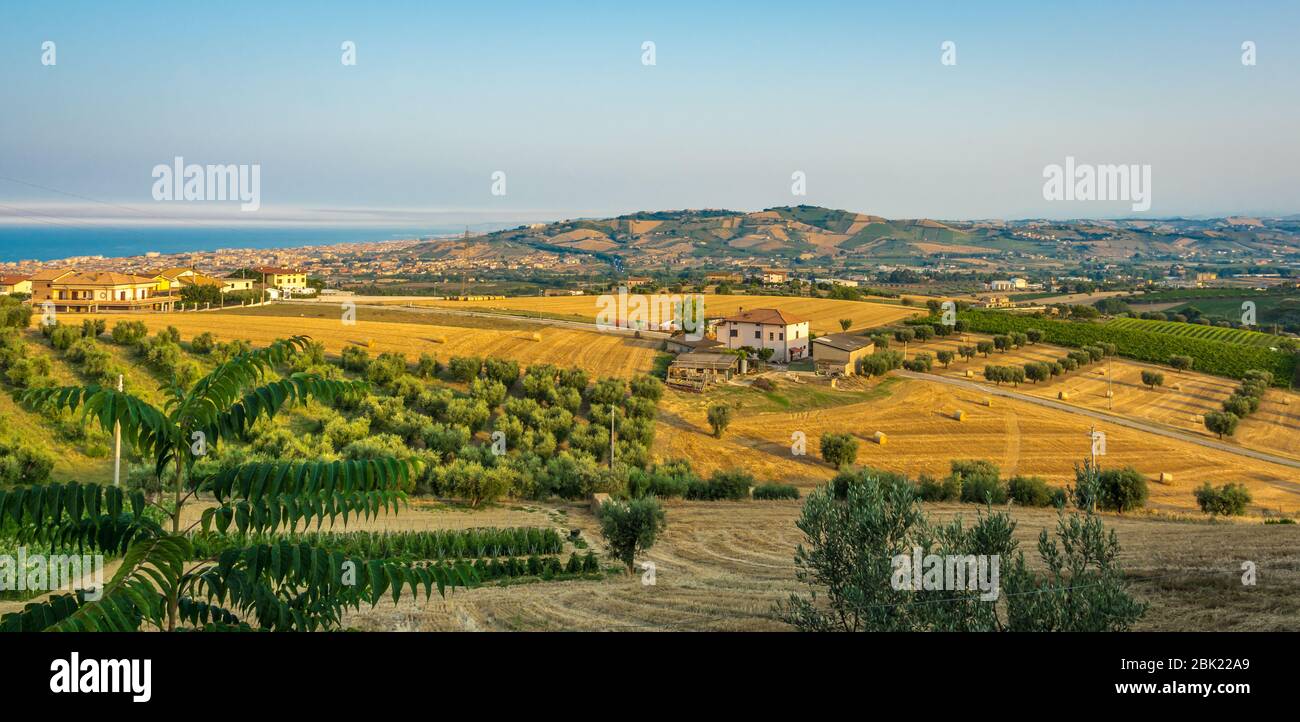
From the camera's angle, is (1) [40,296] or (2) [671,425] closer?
(2) [671,425]

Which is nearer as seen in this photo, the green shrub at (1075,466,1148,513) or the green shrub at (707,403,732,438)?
the green shrub at (1075,466,1148,513)

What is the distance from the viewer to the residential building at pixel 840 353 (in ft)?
175

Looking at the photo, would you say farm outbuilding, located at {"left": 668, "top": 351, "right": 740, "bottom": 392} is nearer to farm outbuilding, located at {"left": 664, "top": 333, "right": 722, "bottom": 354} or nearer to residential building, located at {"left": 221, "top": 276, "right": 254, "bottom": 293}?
farm outbuilding, located at {"left": 664, "top": 333, "right": 722, "bottom": 354}

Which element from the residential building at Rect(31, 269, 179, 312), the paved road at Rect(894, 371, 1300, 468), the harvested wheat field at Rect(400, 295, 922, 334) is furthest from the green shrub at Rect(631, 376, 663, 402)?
the residential building at Rect(31, 269, 179, 312)

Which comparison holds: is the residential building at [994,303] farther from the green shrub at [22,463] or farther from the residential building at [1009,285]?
the green shrub at [22,463]

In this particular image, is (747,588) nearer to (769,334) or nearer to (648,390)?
(648,390)

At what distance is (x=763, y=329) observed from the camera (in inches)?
2311

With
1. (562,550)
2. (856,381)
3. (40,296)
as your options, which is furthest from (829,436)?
(40,296)

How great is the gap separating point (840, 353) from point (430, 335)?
28.4 m

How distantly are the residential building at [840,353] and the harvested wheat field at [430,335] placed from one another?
11.8 metres

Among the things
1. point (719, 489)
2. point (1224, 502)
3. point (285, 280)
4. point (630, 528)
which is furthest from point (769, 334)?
point (285, 280)

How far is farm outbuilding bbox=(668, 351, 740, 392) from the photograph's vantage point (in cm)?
4775
